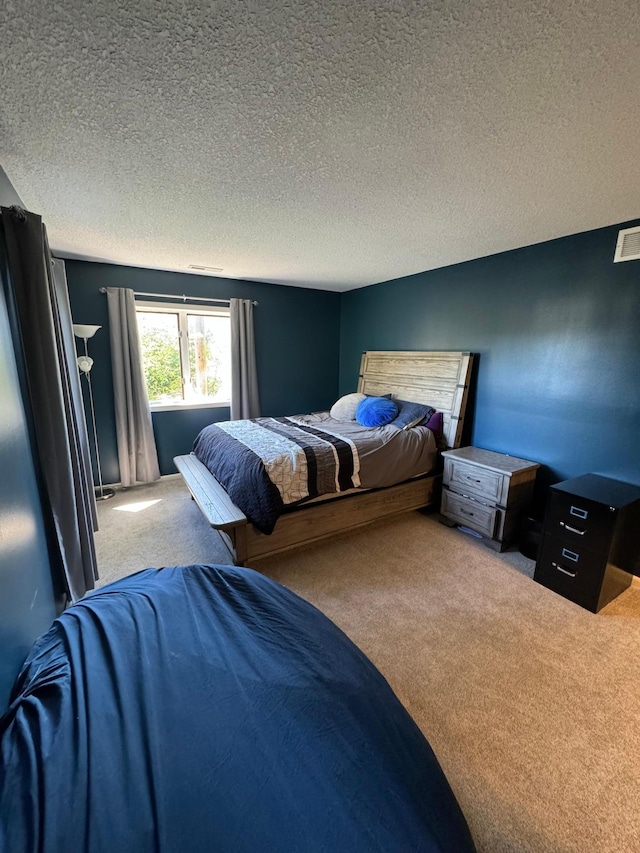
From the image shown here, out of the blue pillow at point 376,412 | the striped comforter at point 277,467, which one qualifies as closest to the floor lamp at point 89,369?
the striped comforter at point 277,467

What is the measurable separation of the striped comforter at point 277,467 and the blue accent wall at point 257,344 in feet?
3.92

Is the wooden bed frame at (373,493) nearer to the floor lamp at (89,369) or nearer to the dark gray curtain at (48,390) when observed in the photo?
the dark gray curtain at (48,390)

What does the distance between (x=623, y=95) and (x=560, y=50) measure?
36cm

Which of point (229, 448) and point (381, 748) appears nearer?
point (381, 748)

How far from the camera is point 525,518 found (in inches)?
100

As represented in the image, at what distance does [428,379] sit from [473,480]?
122cm

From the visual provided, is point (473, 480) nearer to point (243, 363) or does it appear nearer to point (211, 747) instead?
point (211, 747)

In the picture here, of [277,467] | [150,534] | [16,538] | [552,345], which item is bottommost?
[150,534]

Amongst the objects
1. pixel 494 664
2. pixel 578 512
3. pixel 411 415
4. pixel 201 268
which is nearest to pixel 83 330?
pixel 201 268

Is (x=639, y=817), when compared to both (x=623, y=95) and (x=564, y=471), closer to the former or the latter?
(x=564, y=471)

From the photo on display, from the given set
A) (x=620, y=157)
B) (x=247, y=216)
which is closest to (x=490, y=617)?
(x=620, y=157)

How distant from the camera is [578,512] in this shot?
6.63 ft

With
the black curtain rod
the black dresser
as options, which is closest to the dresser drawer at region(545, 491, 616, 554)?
the black dresser

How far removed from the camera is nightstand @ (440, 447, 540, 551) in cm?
256
